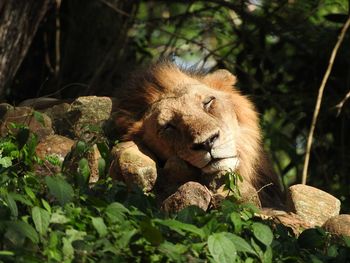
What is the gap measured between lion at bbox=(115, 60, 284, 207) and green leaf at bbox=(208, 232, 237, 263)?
2.79 feet

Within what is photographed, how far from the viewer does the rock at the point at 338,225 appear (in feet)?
13.5

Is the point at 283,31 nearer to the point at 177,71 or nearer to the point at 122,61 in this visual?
the point at 122,61

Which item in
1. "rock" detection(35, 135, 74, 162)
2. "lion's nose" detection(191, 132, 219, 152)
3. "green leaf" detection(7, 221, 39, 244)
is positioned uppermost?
"lion's nose" detection(191, 132, 219, 152)

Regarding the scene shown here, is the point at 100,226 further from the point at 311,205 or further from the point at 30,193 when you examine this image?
the point at 311,205

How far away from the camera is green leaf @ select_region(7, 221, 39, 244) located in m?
3.23

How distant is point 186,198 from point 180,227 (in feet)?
1.80

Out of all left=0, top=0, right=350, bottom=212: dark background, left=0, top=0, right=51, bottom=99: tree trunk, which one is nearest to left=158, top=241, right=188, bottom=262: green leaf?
left=0, top=0, right=51, bottom=99: tree trunk

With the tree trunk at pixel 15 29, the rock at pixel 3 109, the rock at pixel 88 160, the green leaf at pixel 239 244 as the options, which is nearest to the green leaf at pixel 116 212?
the green leaf at pixel 239 244

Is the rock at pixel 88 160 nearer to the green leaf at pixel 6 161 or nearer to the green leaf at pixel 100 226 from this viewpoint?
the green leaf at pixel 6 161

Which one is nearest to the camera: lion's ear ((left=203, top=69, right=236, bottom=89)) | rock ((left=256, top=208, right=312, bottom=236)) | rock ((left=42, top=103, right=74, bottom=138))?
rock ((left=256, top=208, right=312, bottom=236))

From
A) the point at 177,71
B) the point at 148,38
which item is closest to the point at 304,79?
the point at 148,38

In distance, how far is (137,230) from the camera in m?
3.36

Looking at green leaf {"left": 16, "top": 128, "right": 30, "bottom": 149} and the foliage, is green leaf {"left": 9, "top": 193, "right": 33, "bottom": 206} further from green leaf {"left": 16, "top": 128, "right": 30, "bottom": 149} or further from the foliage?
green leaf {"left": 16, "top": 128, "right": 30, "bottom": 149}

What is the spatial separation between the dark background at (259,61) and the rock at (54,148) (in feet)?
5.94
